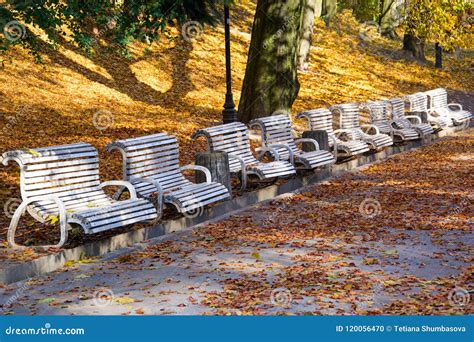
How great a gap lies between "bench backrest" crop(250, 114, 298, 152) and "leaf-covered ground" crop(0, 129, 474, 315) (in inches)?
78.9

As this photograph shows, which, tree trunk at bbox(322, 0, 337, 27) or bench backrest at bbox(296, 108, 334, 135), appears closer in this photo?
bench backrest at bbox(296, 108, 334, 135)

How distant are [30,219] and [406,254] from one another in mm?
4859

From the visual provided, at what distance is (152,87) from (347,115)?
9.10m

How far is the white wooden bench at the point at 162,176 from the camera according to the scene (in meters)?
11.1

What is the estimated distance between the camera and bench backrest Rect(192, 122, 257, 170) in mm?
13578

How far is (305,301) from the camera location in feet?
24.6

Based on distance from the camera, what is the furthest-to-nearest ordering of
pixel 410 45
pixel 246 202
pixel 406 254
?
pixel 410 45 → pixel 246 202 → pixel 406 254

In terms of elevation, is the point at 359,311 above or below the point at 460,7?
below

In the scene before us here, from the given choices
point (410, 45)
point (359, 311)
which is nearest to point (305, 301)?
point (359, 311)

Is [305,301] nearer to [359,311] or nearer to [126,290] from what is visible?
[359,311]
